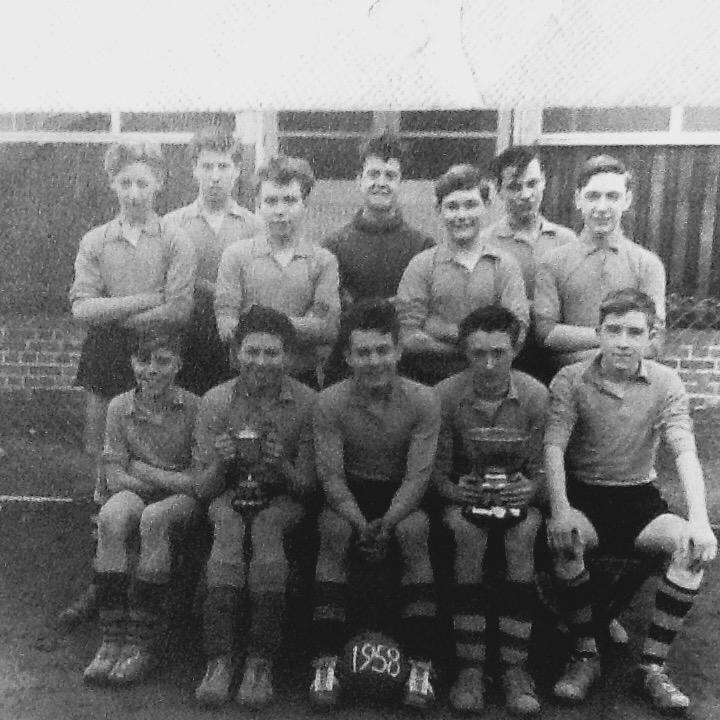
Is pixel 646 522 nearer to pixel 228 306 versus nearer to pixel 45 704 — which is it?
pixel 228 306

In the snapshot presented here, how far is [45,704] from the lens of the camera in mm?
2512

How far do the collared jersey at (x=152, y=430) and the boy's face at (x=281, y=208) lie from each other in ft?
2.15

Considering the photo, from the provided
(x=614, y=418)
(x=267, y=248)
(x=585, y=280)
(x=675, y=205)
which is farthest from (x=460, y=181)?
(x=675, y=205)

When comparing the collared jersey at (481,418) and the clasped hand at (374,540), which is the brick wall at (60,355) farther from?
the clasped hand at (374,540)

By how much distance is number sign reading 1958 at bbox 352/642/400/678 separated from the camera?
2531mm

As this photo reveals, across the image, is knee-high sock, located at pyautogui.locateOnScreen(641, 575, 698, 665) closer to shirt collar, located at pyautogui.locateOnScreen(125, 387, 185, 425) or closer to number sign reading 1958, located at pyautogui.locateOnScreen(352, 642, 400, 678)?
number sign reading 1958, located at pyautogui.locateOnScreen(352, 642, 400, 678)

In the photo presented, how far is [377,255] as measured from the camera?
327 cm

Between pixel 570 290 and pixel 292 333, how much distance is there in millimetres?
1021

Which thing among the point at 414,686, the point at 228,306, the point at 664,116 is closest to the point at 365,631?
the point at 414,686

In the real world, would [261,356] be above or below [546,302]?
below

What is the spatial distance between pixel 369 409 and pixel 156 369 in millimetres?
714

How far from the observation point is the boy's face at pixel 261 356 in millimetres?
2756

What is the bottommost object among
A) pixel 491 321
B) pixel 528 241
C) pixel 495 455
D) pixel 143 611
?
pixel 143 611

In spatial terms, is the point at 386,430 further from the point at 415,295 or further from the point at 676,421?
the point at 676,421
